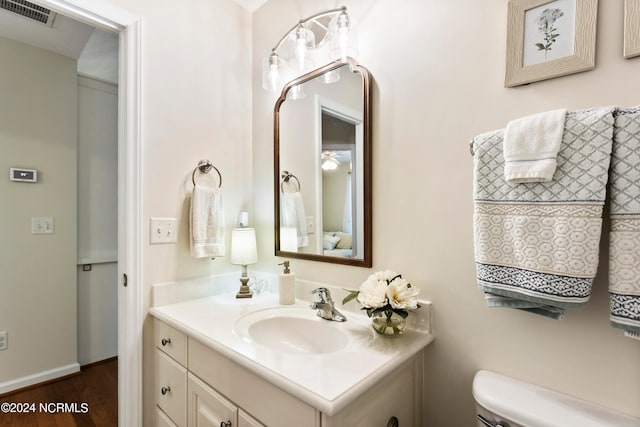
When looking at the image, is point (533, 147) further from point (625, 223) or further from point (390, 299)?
point (390, 299)

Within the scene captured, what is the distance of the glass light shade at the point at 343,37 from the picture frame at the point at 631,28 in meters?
0.78

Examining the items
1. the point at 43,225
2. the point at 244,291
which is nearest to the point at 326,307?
the point at 244,291

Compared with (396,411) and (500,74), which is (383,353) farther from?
(500,74)

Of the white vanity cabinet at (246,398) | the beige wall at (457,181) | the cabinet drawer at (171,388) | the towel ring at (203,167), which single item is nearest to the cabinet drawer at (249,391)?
the white vanity cabinet at (246,398)

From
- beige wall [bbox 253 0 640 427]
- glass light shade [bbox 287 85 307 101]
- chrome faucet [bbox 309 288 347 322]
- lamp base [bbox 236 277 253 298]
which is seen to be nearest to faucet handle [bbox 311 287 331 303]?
chrome faucet [bbox 309 288 347 322]

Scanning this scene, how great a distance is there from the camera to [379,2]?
1.18 metres

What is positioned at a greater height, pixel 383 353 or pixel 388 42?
pixel 388 42

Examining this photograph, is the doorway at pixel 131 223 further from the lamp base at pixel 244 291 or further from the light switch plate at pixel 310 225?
the light switch plate at pixel 310 225

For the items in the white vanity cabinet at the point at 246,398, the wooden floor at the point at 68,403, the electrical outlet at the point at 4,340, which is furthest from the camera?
the electrical outlet at the point at 4,340

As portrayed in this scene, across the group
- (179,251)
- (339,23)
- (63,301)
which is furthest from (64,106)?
(339,23)

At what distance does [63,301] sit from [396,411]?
8.06ft

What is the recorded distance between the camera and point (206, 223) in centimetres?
144

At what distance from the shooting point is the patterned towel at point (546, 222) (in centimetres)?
67

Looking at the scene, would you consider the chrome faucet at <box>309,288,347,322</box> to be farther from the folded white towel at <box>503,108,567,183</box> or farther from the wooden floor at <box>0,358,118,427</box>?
the wooden floor at <box>0,358,118,427</box>
